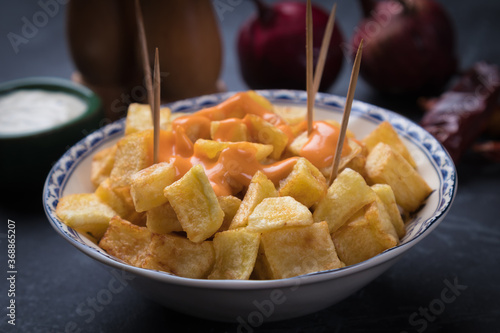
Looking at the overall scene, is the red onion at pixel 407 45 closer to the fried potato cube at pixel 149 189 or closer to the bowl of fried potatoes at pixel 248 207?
the bowl of fried potatoes at pixel 248 207

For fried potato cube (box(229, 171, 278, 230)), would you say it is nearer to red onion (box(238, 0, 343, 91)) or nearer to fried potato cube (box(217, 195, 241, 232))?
fried potato cube (box(217, 195, 241, 232))

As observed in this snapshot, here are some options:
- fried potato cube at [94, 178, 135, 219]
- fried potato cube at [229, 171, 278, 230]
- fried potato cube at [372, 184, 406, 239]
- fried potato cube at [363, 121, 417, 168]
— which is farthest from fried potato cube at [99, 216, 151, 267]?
fried potato cube at [363, 121, 417, 168]

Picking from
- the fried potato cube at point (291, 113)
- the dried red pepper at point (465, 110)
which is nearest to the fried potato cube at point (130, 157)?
the fried potato cube at point (291, 113)

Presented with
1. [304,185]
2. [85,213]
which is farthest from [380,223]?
[85,213]

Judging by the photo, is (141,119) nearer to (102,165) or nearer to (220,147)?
(102,165)

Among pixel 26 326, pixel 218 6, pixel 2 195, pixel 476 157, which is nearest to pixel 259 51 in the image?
pixel 218 6

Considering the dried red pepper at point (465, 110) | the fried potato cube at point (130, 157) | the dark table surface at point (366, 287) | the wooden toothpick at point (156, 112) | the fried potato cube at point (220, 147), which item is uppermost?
the wooden toothpick at point (156, 112)

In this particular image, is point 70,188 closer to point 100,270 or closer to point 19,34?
point 100,270

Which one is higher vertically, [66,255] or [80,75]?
[80,75]
